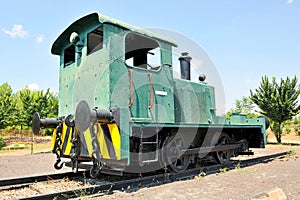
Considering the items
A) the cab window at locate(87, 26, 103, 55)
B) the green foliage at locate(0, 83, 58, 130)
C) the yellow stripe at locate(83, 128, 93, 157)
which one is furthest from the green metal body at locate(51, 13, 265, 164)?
the green foliage at locate(0, 83, 58, 130)

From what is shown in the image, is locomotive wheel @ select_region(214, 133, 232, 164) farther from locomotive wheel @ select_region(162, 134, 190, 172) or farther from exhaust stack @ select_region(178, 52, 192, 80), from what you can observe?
exhaust stack @ select_region(178, 52, 192, 80)

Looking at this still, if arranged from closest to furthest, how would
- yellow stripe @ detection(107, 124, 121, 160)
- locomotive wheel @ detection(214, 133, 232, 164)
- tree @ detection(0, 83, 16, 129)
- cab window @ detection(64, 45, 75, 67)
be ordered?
yellow stripe @ detection(107, 124, 121, 160)
cab window @ detection(64, 45, 75, 67)
locomotive wheel @ detection(214, 133, 232, 164)
tree @ detection(0, 83, 16, 129)

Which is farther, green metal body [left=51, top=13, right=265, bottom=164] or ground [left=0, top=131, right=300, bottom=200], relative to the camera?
green metal body [left=51, top=13, right=265, bottom=164]

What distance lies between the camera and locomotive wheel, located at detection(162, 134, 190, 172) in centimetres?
597

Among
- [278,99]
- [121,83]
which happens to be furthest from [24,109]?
[121,83]

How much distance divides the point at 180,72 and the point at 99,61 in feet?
10.2

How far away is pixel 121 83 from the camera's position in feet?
17.6

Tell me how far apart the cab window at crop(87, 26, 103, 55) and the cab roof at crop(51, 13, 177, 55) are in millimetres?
275

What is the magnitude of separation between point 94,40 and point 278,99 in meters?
18.2

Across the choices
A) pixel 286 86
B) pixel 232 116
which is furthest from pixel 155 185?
pixel 286 86

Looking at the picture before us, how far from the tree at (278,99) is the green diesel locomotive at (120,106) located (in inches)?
584

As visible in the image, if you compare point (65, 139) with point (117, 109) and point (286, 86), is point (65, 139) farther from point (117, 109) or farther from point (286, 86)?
point (286, 86)

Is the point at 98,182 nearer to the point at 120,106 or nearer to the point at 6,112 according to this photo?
the point at 120,106

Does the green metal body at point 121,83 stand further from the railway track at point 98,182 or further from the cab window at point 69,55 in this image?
the railway track at point 98,182
